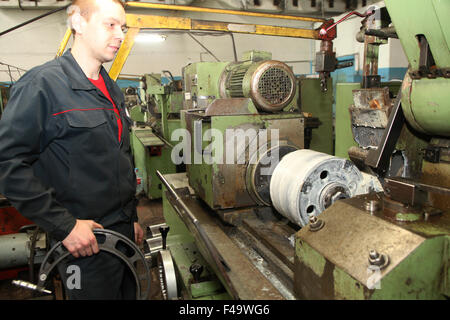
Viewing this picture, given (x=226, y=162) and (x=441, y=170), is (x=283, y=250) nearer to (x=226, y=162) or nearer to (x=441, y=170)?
(x=226, y=162)

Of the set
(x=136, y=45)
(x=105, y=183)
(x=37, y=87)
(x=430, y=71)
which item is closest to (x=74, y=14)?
(x=37, y=87)

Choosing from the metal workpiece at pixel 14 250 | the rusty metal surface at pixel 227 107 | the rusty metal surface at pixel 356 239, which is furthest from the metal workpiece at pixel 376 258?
the metal workpiece at pixel 14 250

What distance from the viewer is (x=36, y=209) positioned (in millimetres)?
921

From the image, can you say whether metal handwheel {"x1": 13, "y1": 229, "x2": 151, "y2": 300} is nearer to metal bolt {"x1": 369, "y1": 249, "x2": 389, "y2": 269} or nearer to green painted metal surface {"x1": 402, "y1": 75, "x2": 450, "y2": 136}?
metal bolt {"x1": 369, "y1": 249, "x2": 389, "y2": 269}

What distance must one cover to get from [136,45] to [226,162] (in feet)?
17.3

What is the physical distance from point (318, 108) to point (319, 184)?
2.96m

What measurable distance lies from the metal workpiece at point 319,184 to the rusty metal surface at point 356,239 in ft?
0.80

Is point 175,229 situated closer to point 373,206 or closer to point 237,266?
point 237,266

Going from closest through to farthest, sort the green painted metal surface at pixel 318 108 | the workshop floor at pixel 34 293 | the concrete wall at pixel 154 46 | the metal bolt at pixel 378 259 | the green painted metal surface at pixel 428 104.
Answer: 1. the metal bolt at pixel 378 259
2. the green painted metal surface at pixel 428 104
3. the workshop floor at pixel 34 293
4. the green painted metal surface at pixel 318 108
5. the concrete wall at pixel 154 46

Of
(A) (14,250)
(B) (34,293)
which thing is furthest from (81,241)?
(A) (14,250)

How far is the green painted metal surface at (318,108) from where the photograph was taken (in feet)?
12.5

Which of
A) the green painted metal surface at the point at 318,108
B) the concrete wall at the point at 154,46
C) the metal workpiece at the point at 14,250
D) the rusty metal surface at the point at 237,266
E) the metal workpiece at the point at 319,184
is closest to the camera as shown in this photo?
the rusty metal surface at the point at 237,266

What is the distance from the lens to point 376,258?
673mm

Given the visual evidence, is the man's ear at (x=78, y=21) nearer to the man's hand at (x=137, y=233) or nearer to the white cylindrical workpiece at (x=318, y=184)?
the man's hand at (x=137, y=233)
